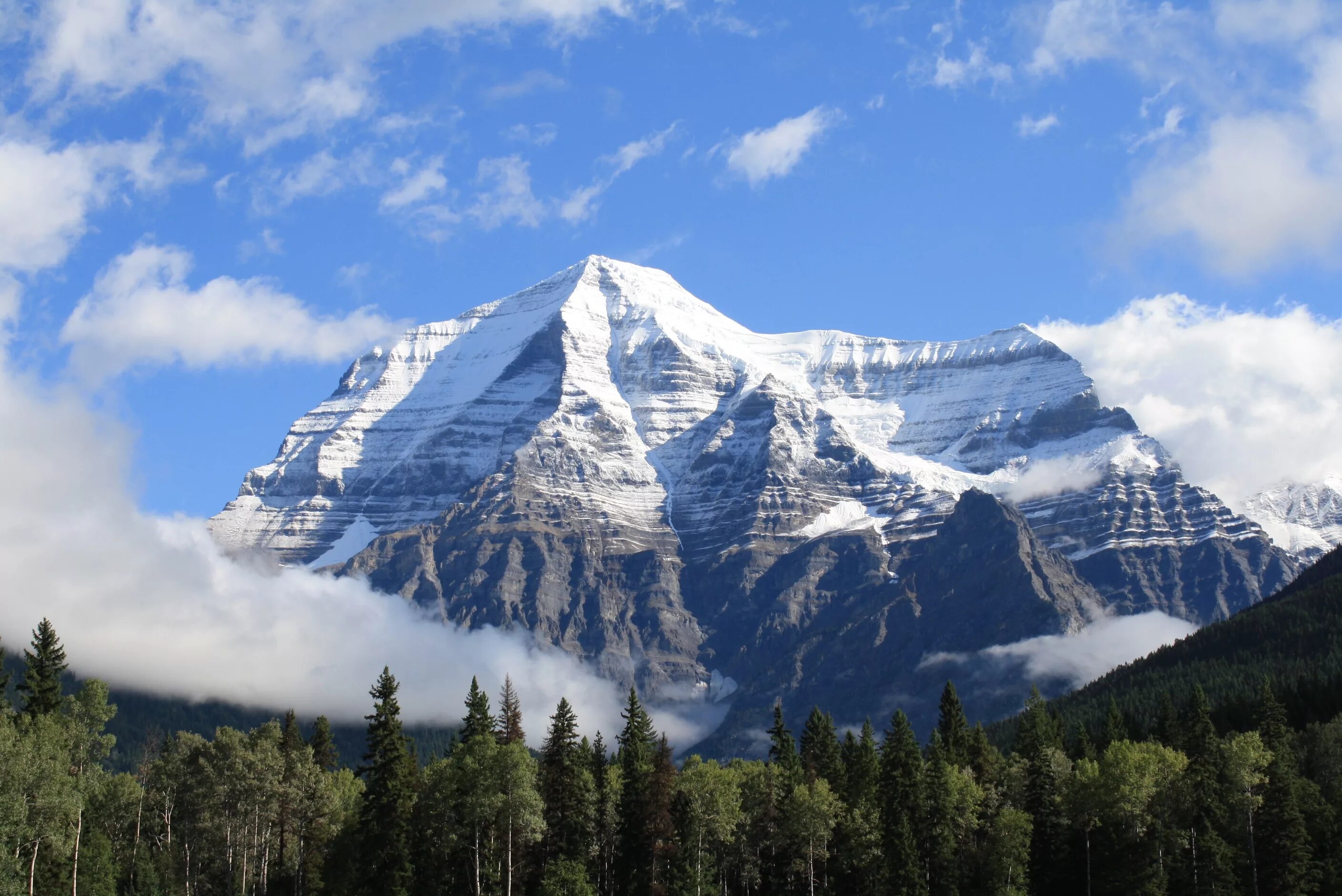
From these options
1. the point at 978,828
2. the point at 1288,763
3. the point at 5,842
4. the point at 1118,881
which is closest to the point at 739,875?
the point at 978,828

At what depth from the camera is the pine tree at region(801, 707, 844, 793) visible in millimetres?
154125

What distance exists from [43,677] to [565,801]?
38207 mm

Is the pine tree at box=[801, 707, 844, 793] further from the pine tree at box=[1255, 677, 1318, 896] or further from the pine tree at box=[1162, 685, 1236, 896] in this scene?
the pine tree at box=[1255, 677, 1318, 896]

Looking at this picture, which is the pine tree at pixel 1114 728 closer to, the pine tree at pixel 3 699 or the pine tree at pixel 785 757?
the pine tree at pixel 785 757

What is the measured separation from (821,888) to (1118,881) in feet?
72.0

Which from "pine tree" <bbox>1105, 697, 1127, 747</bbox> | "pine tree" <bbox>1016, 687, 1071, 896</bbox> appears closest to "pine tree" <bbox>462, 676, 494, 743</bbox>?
"pine tree" <bbox>1016, 687, 1071, 896</bbox>

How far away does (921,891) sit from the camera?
133625 millimetres

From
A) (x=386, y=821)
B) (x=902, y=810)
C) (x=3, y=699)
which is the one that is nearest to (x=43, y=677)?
(x=3, y=699)

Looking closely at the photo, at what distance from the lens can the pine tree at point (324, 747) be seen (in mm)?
154875

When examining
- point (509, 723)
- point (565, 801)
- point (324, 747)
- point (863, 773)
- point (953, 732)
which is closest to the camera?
point (565, 801)

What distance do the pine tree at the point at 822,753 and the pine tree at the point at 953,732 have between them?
31.2 ft

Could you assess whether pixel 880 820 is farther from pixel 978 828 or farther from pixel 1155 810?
pixel 1155 810

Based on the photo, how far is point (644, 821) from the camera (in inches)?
5374

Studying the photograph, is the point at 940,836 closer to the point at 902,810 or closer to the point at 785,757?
the point at 902,810
